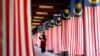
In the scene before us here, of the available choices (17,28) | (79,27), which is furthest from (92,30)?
(17,28)

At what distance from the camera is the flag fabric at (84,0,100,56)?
6164 mm

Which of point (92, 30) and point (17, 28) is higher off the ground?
point (17, 28)

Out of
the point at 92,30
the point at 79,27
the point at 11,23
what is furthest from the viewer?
the point at 79,27

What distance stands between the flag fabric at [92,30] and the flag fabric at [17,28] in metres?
3.70

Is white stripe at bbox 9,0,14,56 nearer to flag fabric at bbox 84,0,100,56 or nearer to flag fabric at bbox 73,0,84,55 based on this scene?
flag fabric at bbox 84,0,100,56

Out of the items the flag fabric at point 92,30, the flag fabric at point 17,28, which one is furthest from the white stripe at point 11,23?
the flag fabric at point 92,30

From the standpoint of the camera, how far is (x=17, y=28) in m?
2.47

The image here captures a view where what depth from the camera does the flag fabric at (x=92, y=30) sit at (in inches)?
243

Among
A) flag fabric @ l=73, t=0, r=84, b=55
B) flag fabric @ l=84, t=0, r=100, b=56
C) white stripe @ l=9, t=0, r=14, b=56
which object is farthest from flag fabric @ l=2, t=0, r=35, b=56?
flag fabric @ l=73, t=0, r=84, b=55

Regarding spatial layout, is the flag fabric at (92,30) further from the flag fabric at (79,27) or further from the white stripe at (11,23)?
the white stripe at (11,23)

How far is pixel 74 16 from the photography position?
821 centimetres

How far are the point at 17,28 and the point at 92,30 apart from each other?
407 centimetres

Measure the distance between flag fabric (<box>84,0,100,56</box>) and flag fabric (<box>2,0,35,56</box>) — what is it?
12.1 feet

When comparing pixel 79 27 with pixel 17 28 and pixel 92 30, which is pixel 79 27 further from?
pixel 17 28
